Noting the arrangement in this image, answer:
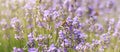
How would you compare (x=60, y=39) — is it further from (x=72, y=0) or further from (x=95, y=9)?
(x=95, y=9)

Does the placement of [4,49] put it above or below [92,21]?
below

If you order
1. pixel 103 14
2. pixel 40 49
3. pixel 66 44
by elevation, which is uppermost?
pixel 66 44

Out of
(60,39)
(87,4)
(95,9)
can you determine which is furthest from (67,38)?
(95,9)

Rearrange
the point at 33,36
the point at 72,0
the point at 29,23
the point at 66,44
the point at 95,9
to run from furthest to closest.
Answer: the point at 95,9 < the point at 29,23 < the point at 72,0 < the point at 33,36 < the point at 66,44

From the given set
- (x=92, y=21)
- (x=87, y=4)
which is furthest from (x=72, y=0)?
(x=87, y=4)

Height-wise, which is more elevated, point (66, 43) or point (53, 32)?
point (66, 43)

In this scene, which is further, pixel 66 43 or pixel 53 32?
pixel 53 32

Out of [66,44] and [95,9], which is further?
[95,9]

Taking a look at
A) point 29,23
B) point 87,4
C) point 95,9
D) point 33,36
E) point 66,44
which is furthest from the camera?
point 95,9

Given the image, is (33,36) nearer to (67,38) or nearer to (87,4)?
(67,38)
